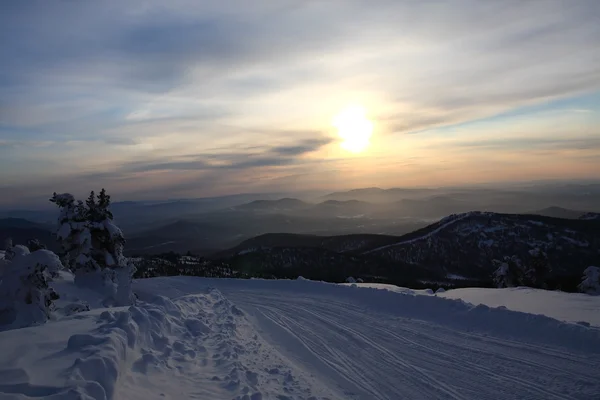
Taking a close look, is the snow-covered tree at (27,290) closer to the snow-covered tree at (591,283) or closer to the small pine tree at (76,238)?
the small pine tree at (76,238)

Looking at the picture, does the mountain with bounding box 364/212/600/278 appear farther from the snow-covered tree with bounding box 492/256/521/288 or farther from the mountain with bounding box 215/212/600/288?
the snow-covered tree with bounding box 492/256/521/288

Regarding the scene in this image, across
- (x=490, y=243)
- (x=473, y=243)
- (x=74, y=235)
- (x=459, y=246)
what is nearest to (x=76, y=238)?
(x=74, y=235)

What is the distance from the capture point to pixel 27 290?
41.0ft

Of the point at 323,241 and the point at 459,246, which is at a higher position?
the point at 459,246

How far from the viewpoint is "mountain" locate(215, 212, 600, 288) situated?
113625 millimetres

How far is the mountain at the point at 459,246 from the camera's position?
114m

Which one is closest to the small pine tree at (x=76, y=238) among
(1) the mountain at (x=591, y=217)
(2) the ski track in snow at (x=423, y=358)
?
(2) the ski track in snow at (x=423, y=358)

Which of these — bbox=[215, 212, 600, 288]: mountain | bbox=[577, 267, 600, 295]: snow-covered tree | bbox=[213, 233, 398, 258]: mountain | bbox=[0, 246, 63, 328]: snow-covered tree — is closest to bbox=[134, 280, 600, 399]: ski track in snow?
bbox=[0, 246, 63, 328]: snow-covered tree

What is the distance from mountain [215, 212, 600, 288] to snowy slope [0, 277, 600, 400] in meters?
94.2

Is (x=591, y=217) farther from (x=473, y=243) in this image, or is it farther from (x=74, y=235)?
(x=74, y=235)

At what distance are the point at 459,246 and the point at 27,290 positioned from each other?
15921 cm

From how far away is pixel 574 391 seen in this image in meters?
6.88

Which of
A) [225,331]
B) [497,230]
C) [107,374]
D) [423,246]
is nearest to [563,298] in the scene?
[225,331]

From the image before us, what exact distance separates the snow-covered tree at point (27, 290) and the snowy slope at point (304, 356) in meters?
3.69
